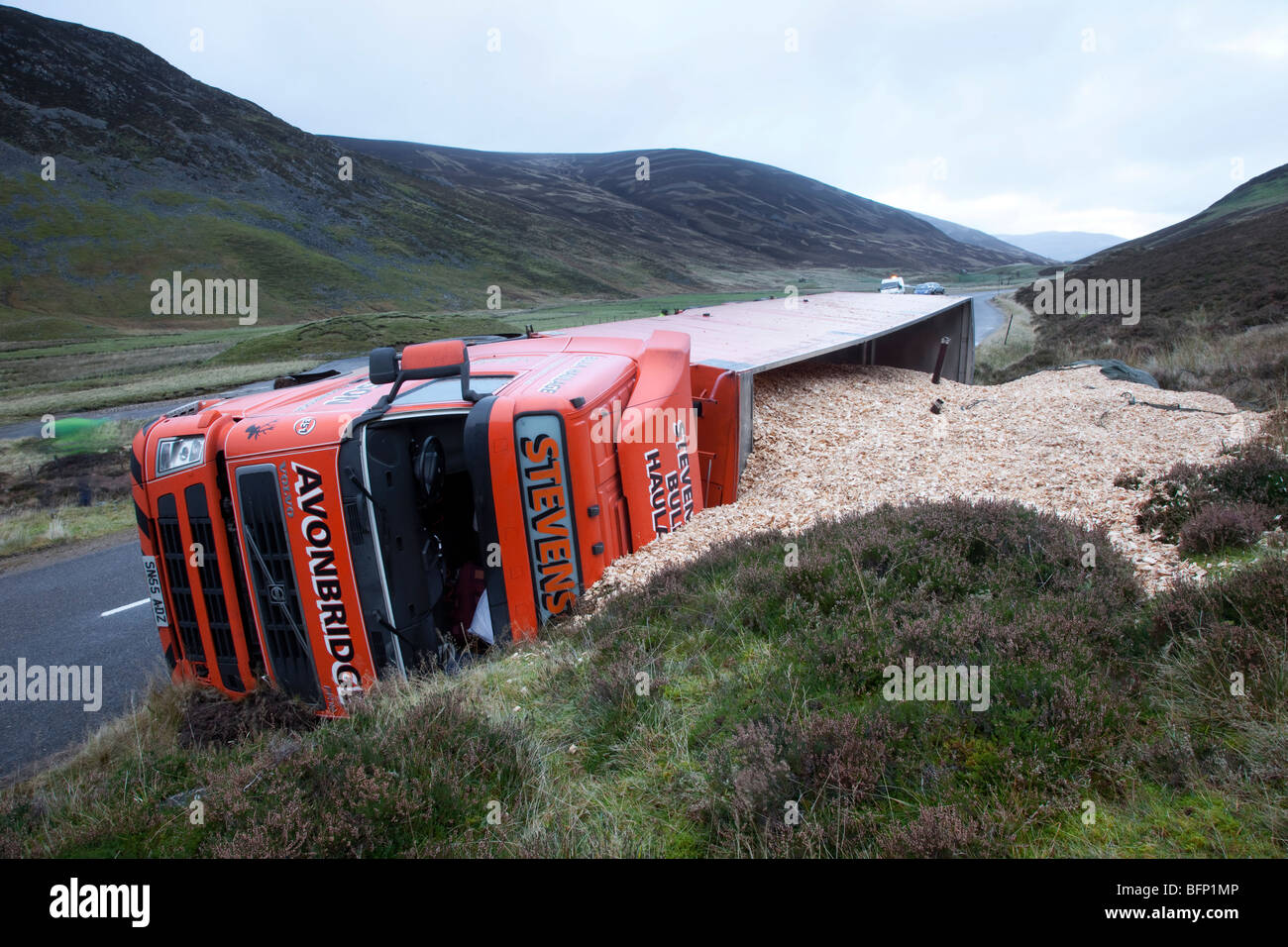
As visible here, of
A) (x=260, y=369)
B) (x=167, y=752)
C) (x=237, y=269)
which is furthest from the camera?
(x=237, y=269)

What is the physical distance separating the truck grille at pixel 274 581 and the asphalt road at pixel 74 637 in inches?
62.1

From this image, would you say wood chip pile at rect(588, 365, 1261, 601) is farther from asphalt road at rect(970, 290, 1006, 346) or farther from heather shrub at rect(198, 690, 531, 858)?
asphalt road at rect(970, 290, 1006, 346)

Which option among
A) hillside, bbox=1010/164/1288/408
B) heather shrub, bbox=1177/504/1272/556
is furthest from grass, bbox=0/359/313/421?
hillside, bbox=1010/164/1288/408

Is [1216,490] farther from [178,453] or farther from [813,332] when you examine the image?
[178,453]

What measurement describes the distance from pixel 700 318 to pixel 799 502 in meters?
5.39

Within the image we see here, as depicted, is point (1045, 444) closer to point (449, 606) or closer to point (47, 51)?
point (449, 606)

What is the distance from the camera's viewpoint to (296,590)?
4.51 m

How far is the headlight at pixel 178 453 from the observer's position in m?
4.79

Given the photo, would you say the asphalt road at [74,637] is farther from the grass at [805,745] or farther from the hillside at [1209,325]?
the hillside at [1209,325]

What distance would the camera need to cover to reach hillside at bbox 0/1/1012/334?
2405 inches

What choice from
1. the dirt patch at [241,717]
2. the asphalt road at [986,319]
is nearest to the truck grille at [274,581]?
the dirt patch at [241,717]

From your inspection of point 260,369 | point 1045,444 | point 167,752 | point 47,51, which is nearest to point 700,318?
point 1045,444

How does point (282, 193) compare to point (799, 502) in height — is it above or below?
above
